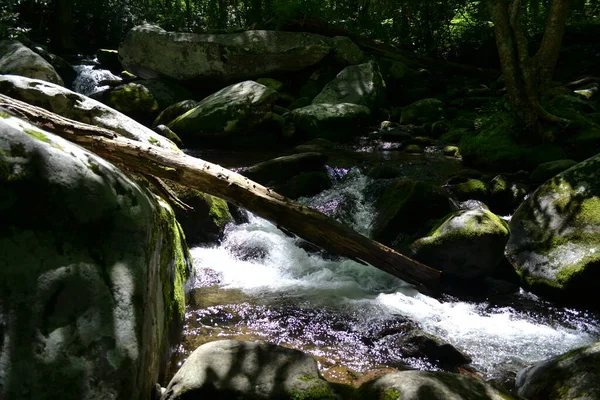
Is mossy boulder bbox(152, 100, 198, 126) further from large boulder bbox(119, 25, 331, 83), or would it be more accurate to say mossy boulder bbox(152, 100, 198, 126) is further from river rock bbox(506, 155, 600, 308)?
river rock bbox(506, 155, 600, 308)

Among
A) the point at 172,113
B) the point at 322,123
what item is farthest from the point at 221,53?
the point at 322,123

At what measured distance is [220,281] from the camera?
593cm

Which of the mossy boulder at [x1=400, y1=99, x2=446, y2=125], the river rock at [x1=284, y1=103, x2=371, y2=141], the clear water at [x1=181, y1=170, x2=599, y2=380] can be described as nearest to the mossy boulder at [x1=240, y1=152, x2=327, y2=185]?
the clear water at [x1=181, y1=170, x2=599, y2=380]

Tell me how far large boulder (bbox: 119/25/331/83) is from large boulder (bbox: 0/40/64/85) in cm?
340

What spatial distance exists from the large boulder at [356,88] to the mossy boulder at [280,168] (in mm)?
5063

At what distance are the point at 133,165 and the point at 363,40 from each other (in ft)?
46.5

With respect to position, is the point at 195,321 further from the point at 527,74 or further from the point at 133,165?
the point at 527,74

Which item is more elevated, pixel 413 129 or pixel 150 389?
pixel 413 129

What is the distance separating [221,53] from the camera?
15016 mm

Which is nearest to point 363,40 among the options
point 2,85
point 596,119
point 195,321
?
point 596,119

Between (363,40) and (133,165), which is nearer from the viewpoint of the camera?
(133,165)

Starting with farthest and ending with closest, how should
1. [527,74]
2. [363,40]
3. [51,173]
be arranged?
[363,40]
[527,74]
[51,173]

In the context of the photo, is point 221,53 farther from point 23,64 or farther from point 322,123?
point 23,64

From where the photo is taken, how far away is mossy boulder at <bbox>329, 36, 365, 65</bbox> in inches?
623
